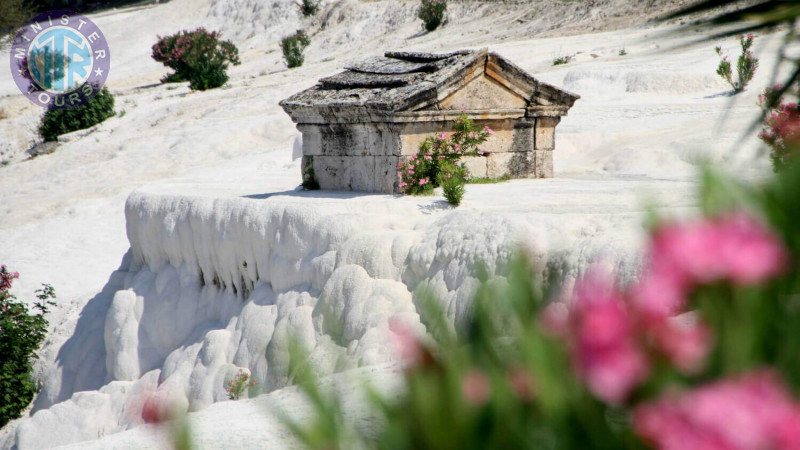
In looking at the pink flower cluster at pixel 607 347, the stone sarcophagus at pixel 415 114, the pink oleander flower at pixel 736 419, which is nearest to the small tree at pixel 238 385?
the stone sarcophagus at pixel 415 114

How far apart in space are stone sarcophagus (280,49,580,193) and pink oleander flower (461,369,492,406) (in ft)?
26.0

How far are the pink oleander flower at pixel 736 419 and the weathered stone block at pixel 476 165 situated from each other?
348 inches

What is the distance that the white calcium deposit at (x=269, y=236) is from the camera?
6070 mm

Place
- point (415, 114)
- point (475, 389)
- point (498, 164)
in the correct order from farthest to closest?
point (498, 164), point (415, 114), point (475, 389)

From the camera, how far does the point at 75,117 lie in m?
23.4

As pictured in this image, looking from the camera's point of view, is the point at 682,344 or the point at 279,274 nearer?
the point at 682,344

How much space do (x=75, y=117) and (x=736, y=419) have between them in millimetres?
24615

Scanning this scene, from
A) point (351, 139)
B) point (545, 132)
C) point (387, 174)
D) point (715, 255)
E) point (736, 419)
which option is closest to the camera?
point (736, 419)

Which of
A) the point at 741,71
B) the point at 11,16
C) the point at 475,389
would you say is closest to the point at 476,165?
the point at 741,71

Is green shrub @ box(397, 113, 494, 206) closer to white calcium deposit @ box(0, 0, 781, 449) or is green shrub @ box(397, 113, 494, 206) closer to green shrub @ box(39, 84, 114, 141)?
white calcium deposit @ box(0, 0, 781, 449)

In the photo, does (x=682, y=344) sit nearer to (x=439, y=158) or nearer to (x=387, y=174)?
(x=439, y=158)

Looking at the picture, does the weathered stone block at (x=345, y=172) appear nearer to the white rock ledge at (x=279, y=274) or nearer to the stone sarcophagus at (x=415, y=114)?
the stone sarcophagus at (x=415, y=114)

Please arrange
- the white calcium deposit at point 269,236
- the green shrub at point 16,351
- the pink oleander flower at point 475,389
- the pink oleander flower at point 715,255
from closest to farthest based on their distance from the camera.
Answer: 1. the pink oleander flower at point 715,255
2. the pink oleander flower at point 475,389
3. the white calcium deposit at point 269,236
4. the green shrub at point 16,351

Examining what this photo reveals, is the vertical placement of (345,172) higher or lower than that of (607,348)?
lower
